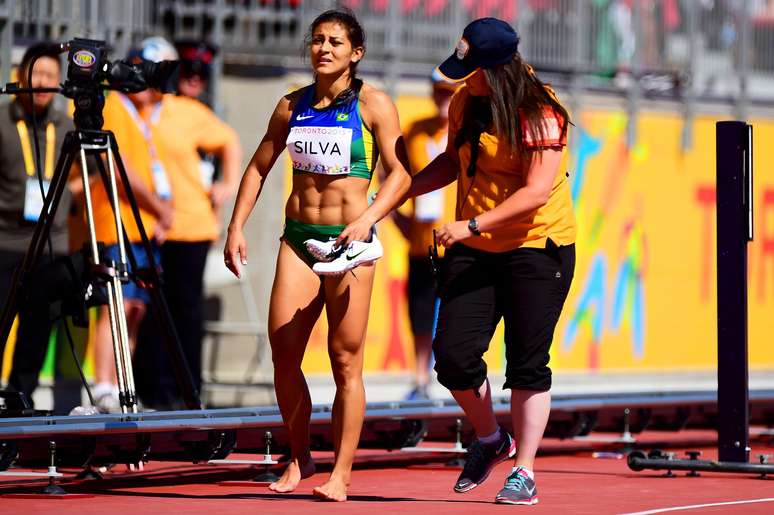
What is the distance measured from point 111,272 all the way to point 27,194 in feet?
6.05

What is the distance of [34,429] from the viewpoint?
8.28 meters

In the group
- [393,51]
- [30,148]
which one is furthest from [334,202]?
[393,51]

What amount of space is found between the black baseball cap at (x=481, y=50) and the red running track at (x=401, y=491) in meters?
1.85

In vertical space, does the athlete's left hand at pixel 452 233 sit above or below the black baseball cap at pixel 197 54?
below

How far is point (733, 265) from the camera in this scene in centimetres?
919

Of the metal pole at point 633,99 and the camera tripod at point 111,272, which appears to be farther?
the metal pole at point 633,99

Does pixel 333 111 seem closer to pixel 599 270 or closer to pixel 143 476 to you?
Result: pixel 143 476

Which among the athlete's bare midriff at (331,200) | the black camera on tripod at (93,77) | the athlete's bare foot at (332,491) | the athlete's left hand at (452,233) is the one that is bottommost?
the athlete's bare foot at (332,491)

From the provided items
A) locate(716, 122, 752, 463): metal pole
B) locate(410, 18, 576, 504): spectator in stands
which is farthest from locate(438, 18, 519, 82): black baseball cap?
locate(716, 122, 752, 463): metal pole

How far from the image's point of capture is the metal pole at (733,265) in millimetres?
9141

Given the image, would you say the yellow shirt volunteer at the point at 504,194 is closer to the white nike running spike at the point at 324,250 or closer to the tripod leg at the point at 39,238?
the white nike running spike at the point at 324,250

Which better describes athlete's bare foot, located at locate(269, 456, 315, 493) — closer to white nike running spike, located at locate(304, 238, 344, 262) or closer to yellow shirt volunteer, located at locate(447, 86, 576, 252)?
white nike running spike, located at locate(304, 238, 344, 262)

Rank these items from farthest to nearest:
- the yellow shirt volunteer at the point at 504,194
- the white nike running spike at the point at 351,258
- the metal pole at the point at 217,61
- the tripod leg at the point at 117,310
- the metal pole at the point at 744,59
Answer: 1. the metal pole at the point at 744,59
2. the metal pole at the point at 217,61
3. the tripod leg at the point at 117,310
4. the yellow shirt volunteer at the point at 504,194
5. the white nike running spike at the point at 351,258

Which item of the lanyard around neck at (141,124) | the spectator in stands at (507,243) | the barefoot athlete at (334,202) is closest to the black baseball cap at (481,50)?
the spectator in stands at (507,243)
